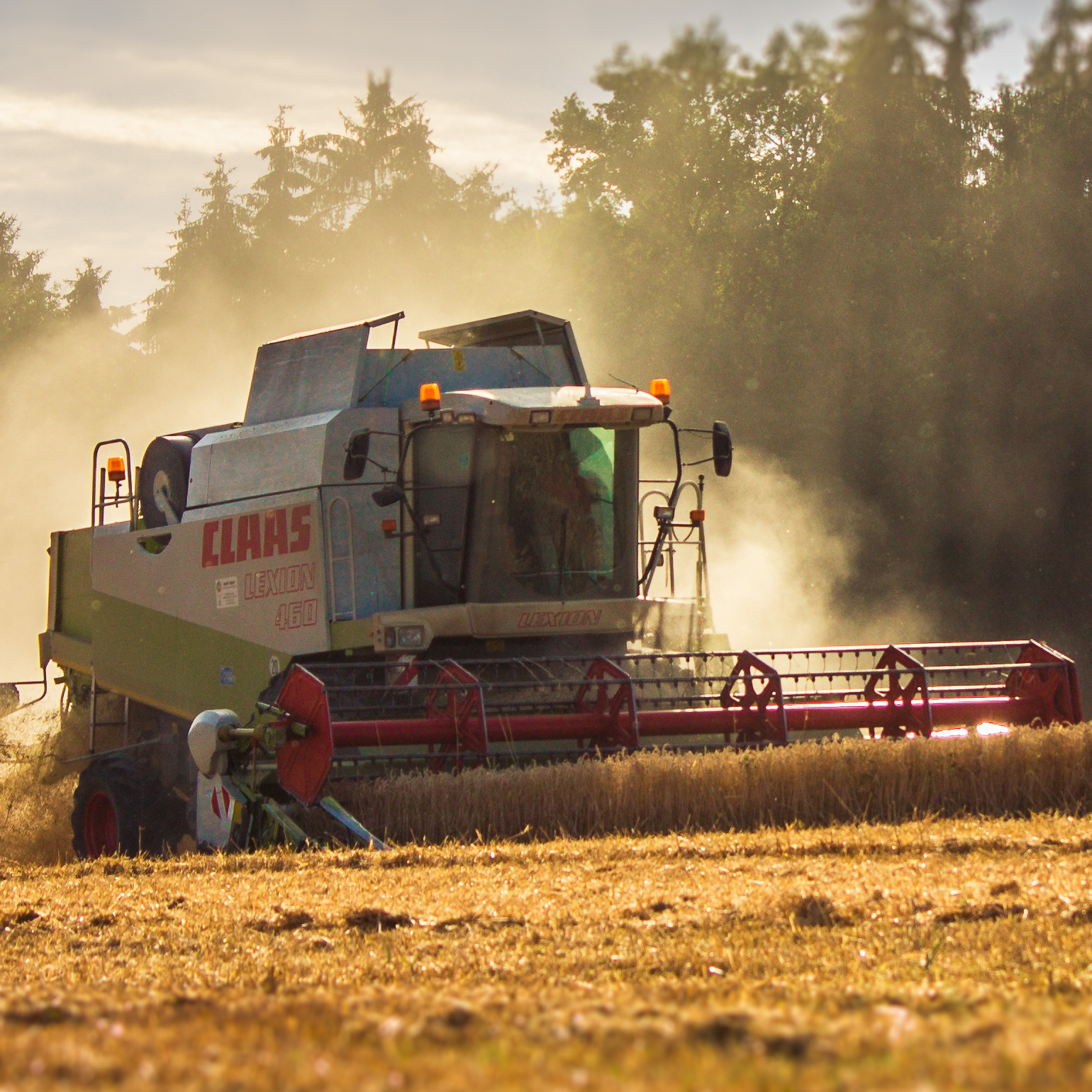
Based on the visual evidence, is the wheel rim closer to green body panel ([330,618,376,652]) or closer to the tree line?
green body panel ([330,618,376,652])

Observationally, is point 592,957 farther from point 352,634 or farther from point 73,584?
point 73,584

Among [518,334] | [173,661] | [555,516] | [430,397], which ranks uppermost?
[518,334]

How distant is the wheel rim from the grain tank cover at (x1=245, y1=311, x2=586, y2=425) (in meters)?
2.67

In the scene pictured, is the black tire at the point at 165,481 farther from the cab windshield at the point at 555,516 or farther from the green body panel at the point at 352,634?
the cab windshield at the point at 555,516

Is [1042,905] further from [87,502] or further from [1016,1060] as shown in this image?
[87,502]

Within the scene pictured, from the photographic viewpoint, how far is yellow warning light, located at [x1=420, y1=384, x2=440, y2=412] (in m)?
8.84

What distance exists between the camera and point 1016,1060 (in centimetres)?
202

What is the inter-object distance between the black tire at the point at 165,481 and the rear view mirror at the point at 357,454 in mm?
2062

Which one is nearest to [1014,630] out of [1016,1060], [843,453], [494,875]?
[843,453]

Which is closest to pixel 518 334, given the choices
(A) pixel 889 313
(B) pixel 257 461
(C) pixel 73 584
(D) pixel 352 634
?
(B) pixel 257 461

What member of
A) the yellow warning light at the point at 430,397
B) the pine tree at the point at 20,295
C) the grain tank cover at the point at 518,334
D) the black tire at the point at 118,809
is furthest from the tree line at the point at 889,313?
the pine tree at the point at 20,295

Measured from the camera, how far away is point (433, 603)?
363 inches

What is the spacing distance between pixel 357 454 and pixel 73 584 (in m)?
3.69

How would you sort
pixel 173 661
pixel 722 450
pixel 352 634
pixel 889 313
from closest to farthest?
pixel 352 634, pixel 722 450, pixel 173 661, pixel 889 313
